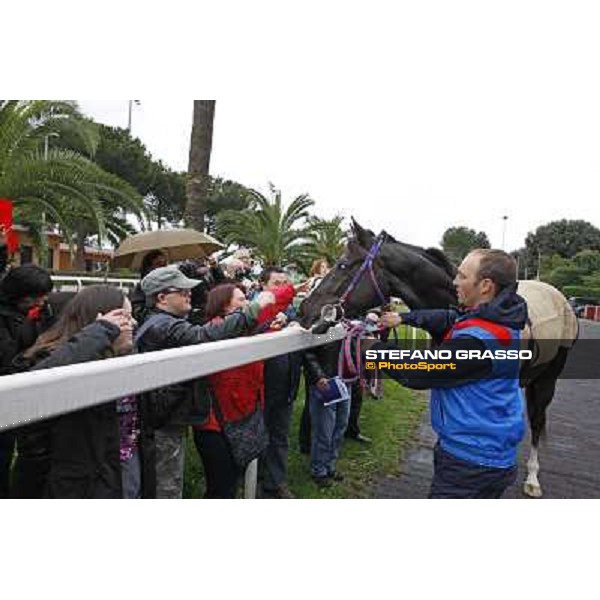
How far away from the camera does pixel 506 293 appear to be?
167cm

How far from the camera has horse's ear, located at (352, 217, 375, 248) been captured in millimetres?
2295

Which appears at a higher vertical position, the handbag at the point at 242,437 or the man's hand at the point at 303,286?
the man's hand at the point at 303,286

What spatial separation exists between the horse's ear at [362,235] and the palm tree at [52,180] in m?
2.08

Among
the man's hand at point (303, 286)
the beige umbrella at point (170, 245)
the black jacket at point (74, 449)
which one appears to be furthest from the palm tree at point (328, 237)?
the black jacket at point (74, 449)

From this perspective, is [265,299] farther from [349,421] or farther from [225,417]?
[349,421]

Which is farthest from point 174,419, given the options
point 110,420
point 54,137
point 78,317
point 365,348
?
point 54,137

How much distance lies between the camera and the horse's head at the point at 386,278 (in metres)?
2.35

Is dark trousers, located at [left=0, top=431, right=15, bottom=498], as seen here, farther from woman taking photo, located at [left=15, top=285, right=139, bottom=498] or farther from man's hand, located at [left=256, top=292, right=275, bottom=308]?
man's hand, located at [left=256, top=292, right=275, bottom=308]

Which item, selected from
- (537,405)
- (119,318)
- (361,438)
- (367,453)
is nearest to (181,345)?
(119,318)

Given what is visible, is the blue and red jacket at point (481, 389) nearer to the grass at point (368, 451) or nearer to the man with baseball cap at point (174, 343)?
the grass at point (368, 451)

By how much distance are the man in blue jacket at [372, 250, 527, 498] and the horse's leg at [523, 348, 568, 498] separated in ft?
1.03

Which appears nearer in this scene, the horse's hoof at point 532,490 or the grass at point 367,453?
the grass at point 367,453

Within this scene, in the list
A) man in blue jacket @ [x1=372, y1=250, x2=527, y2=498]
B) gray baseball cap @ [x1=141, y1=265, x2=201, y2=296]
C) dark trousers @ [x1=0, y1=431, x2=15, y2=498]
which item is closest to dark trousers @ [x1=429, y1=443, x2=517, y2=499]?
man in blue jacket @ [x1=372, y1=250, x2=527, y2=498]

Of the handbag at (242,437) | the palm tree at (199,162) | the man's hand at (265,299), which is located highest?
the palm tree at (199,162)
